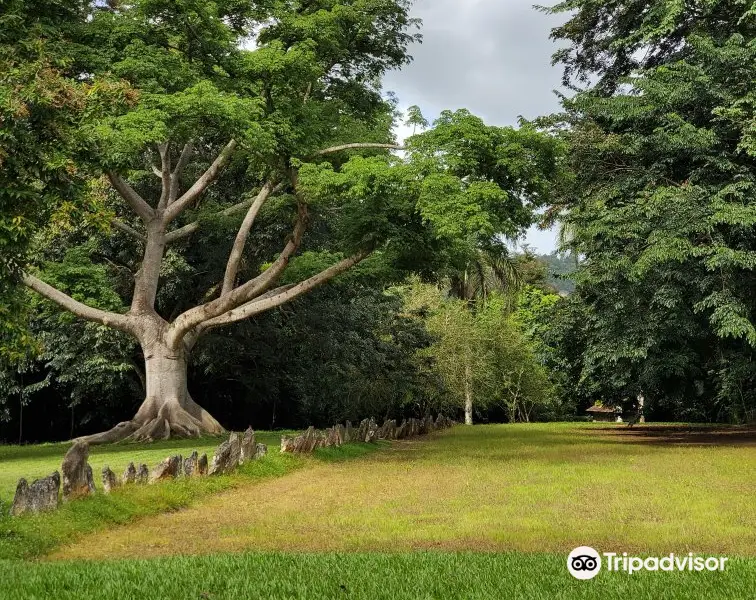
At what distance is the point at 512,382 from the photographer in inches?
2021

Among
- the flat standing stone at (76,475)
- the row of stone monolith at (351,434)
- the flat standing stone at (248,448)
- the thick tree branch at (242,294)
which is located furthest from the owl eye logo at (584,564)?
the thick tree branch at (242,294)

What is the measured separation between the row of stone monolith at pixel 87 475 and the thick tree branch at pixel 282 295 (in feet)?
29.1

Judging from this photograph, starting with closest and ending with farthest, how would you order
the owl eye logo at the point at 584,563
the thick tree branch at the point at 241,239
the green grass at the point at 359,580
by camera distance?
the green grass at the point at 359,580 < the owl eye logo at the point at 584,563 < the thick tree branch at the point at 241,239

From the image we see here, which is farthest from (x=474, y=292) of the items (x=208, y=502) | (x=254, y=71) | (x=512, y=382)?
(x=208, y=502)

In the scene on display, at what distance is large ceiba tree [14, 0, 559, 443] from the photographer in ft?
64.9

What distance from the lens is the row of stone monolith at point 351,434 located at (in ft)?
60.1

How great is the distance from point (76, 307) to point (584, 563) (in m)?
20.8

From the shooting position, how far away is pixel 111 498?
10570mm

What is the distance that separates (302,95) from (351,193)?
24.4 feet

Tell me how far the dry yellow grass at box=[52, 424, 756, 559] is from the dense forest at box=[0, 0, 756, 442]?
428 centimetres

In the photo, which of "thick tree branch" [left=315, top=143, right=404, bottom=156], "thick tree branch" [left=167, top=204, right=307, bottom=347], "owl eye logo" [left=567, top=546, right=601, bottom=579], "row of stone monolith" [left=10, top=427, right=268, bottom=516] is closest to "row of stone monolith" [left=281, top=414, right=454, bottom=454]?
"row of stone monolith" [left=10, top=427, right=268, bottom=516]

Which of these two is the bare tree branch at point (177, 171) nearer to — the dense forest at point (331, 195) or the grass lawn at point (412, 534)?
the dense forest at point (331, 195)

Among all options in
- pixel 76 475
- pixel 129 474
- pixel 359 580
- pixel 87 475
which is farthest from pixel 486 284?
pixel 359 580

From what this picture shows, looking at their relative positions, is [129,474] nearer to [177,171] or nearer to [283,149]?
[283,149]
